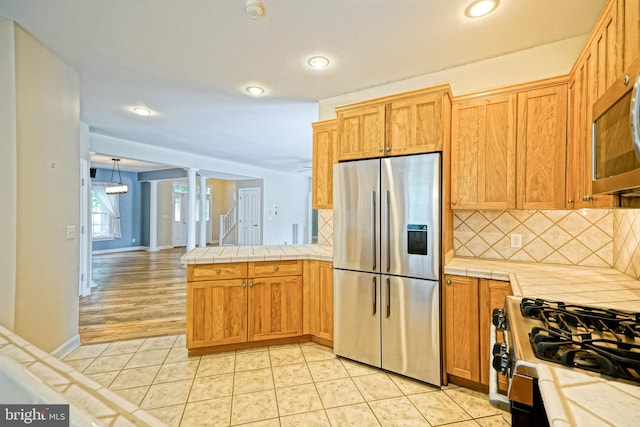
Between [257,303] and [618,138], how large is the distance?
2.63 meters

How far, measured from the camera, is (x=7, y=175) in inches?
74.1

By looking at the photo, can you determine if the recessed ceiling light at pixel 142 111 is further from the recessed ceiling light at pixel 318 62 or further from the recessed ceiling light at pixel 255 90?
the recessed ceiling light at pixel 318 62

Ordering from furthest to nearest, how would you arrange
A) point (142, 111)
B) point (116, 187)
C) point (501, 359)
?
1. point (116, 187)
2. point (142, 111)
3. point (501, 359)

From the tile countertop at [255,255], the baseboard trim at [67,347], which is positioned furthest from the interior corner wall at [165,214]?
the tile countertop at [255,255]

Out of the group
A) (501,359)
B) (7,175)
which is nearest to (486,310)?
(501,359)

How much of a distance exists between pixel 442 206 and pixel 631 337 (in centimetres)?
129

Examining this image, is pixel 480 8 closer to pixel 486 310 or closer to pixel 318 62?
pixel 318 62

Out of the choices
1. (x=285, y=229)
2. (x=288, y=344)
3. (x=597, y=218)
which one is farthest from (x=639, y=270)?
(x=285, y=229)

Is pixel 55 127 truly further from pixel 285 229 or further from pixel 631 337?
pixel 285 229

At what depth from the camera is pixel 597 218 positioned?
2131 mm

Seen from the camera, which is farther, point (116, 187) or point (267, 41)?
point (116, 187)

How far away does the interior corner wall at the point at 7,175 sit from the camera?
6.10 ft

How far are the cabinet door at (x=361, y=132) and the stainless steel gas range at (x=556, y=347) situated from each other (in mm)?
1579

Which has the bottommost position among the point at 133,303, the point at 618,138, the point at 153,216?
the point at 133,303
